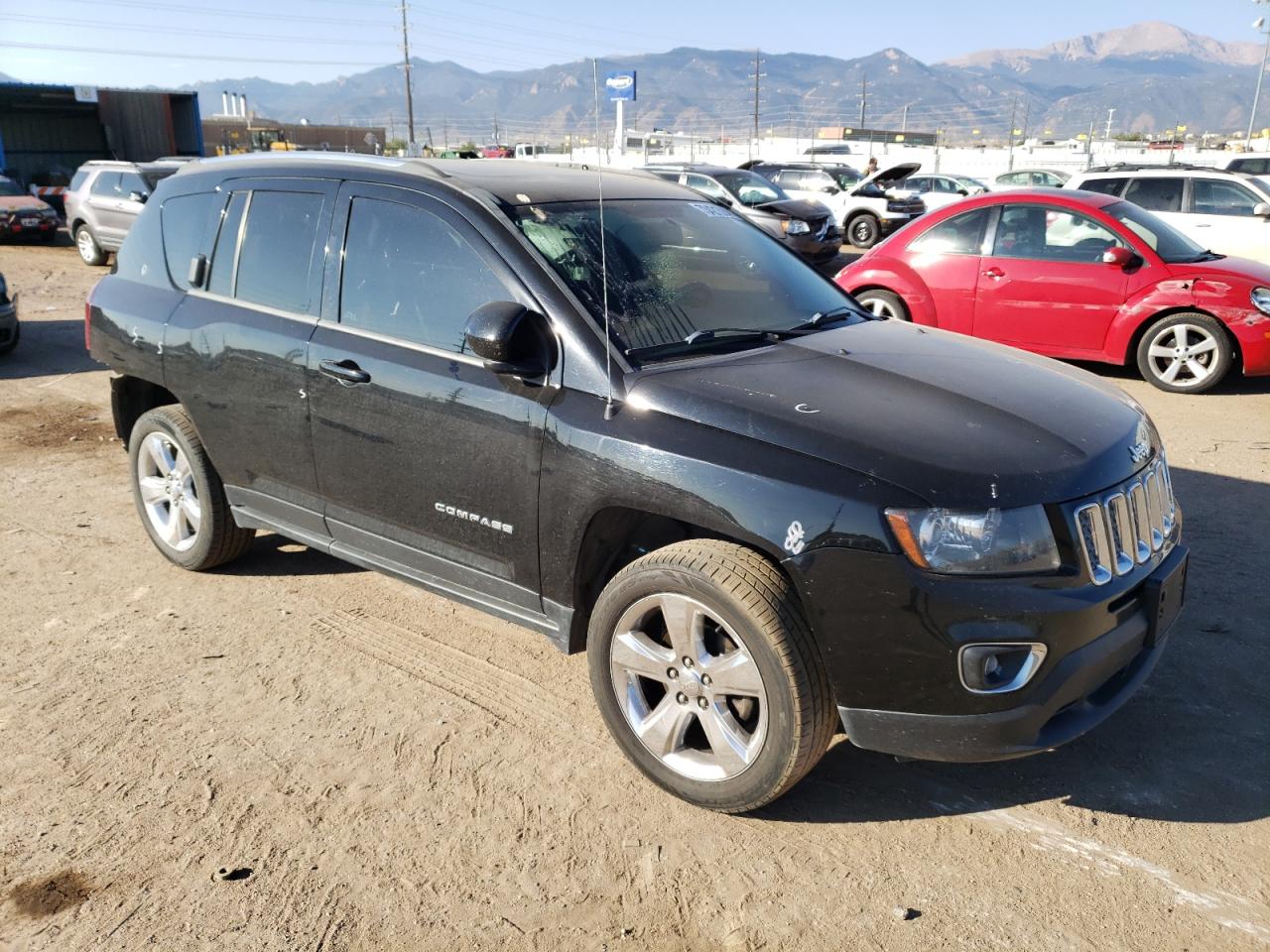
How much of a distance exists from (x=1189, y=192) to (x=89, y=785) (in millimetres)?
13646

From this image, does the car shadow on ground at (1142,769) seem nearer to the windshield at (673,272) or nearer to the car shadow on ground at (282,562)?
the windshield at (673,272)

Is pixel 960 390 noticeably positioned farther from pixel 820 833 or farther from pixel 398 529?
pixel 398 529

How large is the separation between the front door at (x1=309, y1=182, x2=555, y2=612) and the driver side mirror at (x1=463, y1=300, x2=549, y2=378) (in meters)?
0.07

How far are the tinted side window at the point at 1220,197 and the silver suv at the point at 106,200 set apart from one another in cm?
1547

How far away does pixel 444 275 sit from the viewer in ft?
11.4

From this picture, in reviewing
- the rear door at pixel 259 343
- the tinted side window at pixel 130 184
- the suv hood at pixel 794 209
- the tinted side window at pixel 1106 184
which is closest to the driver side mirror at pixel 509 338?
the rear door at pixel 259 343

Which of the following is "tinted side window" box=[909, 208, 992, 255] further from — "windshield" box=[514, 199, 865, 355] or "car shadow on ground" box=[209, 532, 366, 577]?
"car shadow on ground" box=[209, 532, 366, 577]

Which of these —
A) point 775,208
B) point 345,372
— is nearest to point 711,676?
point 345,372

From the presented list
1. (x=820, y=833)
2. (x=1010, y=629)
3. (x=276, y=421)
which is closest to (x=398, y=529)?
(x=276, y=421)

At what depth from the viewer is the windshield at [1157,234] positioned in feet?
27.1

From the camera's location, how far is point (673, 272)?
359 centimetres

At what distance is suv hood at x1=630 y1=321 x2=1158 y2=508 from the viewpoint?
8.62 ft

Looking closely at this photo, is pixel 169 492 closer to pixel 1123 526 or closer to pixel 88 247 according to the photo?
pixel 1123 526

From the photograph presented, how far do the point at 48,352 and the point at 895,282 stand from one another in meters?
8.72
